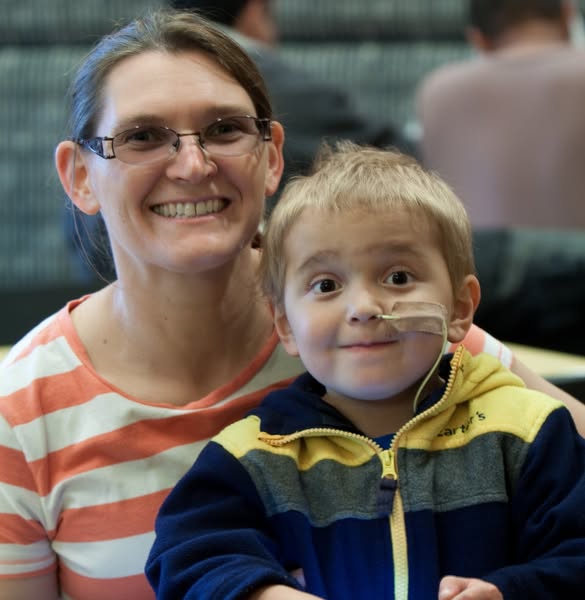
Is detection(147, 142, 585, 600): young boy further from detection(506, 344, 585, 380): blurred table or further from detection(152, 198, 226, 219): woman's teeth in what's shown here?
detection(506, 344, 585, 380): blurred table

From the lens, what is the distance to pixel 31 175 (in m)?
4.18

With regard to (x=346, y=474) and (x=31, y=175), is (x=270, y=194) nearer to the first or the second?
(x=346, y=474)

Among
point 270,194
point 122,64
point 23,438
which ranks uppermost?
point 122,64

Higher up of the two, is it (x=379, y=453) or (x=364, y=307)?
(x=364, y=307)

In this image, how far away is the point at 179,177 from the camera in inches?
60.9

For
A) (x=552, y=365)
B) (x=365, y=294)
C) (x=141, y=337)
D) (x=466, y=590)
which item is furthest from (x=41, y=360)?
(x=552, y=365)

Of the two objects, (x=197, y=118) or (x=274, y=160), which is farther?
(x=274, y=160)

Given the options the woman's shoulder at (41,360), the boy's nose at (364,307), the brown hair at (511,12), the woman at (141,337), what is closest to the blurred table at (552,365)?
the woman at (141,337)

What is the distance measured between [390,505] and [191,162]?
18.6 inches

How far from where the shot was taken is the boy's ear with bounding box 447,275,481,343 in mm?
1476

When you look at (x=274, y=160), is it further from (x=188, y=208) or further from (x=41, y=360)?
(x=41, y=360)

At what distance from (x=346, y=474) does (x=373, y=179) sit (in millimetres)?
330

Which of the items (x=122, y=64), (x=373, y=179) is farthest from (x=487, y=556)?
(x=122, y=64)

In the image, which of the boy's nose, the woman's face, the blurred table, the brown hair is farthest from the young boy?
the brown hair
